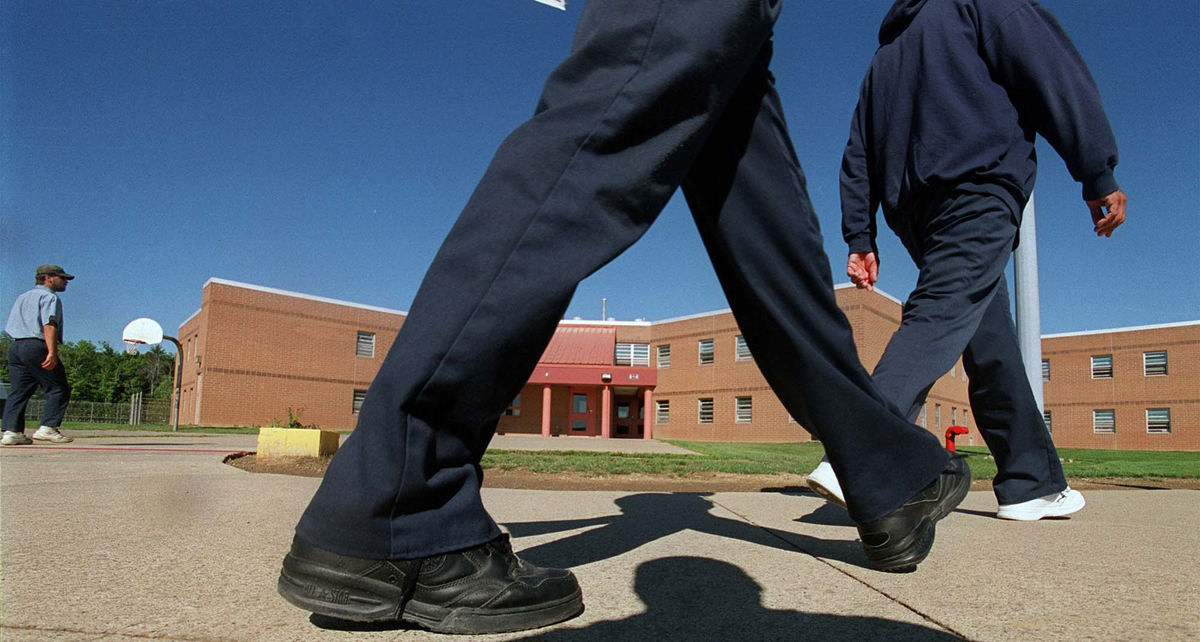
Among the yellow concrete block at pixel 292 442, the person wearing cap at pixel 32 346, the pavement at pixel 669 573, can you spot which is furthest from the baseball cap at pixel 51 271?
the pavement at pixel 669 573

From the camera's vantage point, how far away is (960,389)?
145 ft

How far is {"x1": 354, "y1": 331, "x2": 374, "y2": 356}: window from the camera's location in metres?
39.9

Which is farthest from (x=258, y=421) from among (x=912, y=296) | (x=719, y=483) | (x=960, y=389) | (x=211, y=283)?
(x=960, y=389)

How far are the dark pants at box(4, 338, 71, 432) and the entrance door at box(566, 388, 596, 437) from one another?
34605 mm

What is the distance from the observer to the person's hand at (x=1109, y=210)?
2.54 metres

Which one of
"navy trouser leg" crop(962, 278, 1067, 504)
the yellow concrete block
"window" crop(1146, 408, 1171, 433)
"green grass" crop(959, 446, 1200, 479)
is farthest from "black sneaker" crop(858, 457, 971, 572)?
"window" crop(1146, 408, 1171, 433)

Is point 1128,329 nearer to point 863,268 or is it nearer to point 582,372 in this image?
point 582,372

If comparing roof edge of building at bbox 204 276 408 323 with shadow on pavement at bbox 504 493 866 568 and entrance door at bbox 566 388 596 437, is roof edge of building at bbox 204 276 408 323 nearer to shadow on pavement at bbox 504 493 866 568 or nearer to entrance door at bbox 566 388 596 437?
entrance door at bbox 566 388 596 437

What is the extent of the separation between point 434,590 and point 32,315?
8062mm

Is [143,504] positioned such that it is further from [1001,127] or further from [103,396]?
[103,396]

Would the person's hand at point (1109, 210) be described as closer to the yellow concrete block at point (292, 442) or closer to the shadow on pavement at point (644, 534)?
the shadow on pavement at point (644, 534)

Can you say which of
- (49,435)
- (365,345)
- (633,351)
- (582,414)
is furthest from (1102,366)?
(49,435)

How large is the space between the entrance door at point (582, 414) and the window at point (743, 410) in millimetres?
8494

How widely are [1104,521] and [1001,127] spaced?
1552 millimetres
